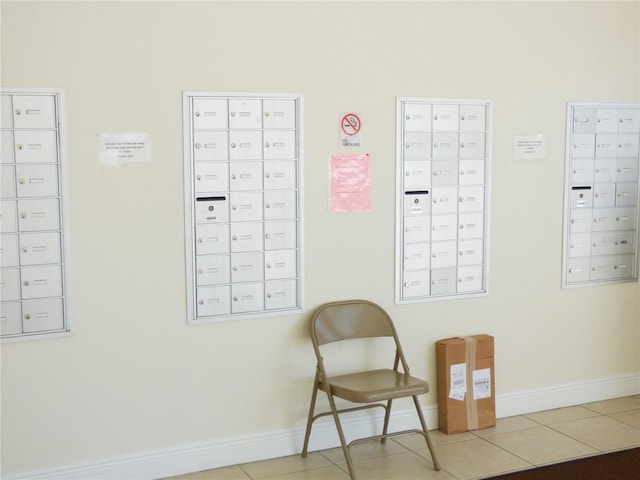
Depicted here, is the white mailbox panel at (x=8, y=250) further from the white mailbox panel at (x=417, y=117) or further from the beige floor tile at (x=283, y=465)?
the white mailbox panel at (x=417, y=117)

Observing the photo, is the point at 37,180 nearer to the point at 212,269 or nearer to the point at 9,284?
the point at 9,284

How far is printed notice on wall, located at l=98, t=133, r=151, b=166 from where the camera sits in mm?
3205

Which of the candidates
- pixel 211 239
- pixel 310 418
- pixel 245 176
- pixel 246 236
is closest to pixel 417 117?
pixel 245 176

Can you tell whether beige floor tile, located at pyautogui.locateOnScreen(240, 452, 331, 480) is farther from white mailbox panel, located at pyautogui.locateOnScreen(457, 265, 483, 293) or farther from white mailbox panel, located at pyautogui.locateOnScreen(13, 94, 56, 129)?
white mailbox panel, located at pyautogui.locateOnScreen(13, 94, 56, 129)

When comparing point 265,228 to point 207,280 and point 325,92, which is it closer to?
point 207,280

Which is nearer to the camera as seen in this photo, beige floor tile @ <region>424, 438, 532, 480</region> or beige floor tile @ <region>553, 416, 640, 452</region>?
beige floor tile @ <region>424, 438, 532, 480</region>

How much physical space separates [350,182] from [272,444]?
132 centimetres

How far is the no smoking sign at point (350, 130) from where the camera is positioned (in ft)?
12.0

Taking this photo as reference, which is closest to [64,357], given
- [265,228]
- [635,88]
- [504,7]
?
[265,228]

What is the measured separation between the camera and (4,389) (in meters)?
3.12

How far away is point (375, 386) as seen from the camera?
3406 mm

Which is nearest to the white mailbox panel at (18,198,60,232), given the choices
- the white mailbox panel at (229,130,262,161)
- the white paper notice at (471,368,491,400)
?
the white mailbox panel at (229,130,262,161)

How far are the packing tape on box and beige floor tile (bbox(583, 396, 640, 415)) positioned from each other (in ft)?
2.65

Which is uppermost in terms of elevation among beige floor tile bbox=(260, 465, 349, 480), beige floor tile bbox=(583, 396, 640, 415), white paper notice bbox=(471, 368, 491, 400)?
white paper notice bbox=(471, 368, 491, 400)
